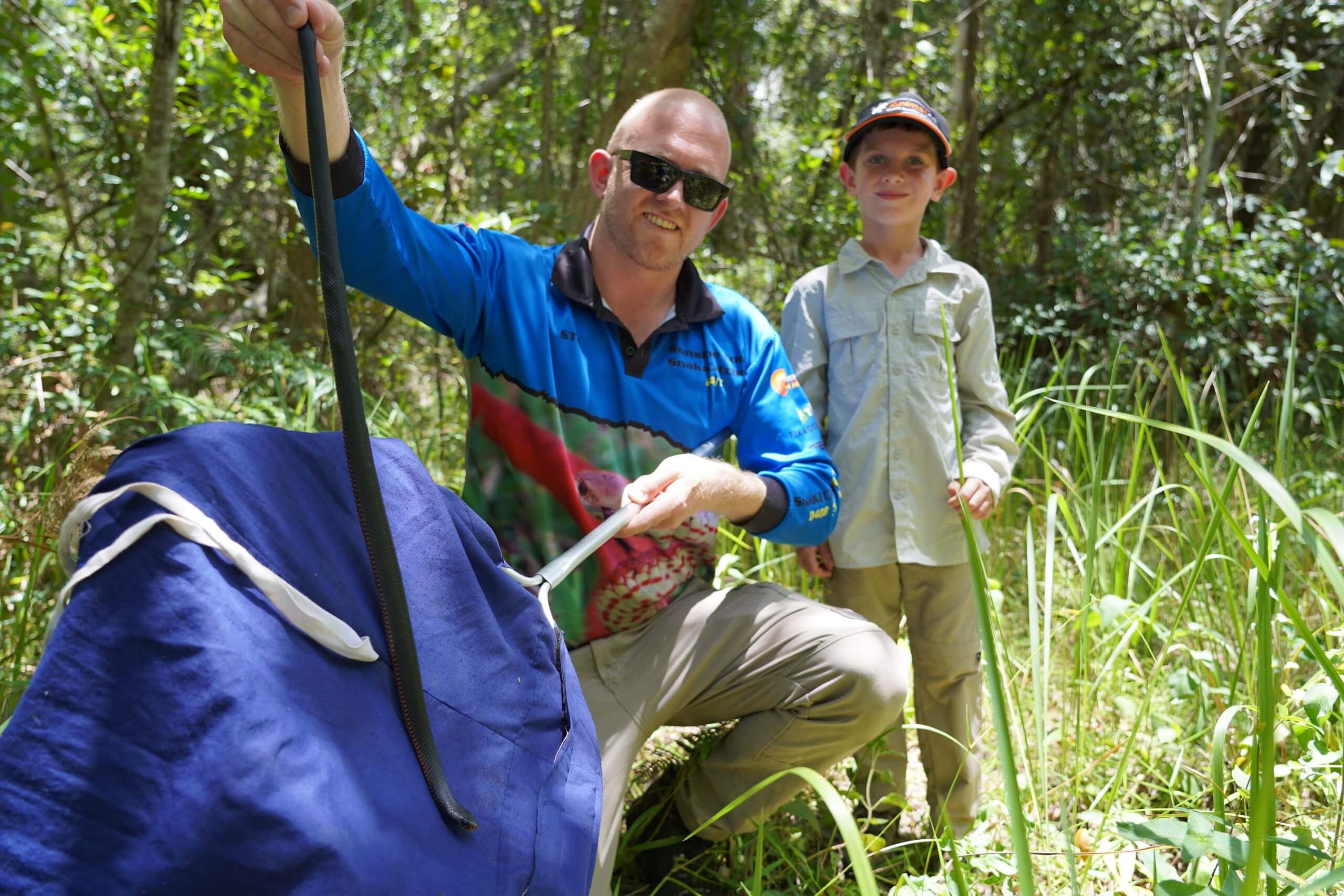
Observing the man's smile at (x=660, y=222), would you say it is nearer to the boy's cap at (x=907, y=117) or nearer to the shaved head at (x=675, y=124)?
the shaved head at (x=675, y=124)

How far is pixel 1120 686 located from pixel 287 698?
2.14 m

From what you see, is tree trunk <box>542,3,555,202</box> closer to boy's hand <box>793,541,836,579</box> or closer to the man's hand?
boy's hand <box>793,541,836,579</box>

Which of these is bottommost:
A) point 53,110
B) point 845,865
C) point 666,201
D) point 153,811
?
point 845,865

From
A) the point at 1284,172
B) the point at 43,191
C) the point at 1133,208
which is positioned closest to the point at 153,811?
the point at 43,191

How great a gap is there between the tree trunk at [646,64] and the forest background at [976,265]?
0.02 m

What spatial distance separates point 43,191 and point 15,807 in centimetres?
581

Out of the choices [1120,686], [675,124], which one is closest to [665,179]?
[675,124]

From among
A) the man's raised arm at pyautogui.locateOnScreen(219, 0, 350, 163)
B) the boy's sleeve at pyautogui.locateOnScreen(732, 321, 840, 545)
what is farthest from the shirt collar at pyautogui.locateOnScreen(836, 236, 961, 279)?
the man's raised arm at pyautogui.locateOnScreen(219, 0, 350, 163)

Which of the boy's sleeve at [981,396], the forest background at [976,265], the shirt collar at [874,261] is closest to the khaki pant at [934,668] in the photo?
the forest background at [976,265]

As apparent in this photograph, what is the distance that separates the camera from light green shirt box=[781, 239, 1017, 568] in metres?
2.27

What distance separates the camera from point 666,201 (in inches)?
78.5

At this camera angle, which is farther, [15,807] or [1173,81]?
[1173,81]

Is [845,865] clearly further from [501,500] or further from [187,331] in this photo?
[187,331]

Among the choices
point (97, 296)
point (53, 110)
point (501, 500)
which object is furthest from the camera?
point (53, 110)
